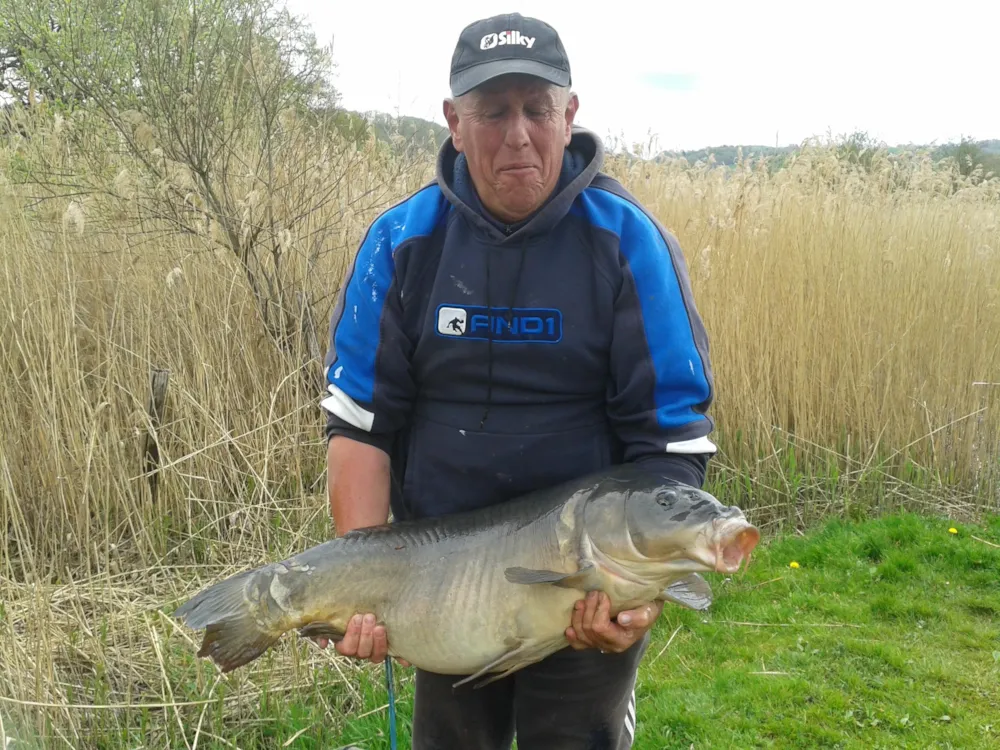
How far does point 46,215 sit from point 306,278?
4.78ft

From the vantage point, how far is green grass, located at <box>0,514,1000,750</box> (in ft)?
9.33

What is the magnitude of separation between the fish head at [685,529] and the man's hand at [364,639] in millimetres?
614

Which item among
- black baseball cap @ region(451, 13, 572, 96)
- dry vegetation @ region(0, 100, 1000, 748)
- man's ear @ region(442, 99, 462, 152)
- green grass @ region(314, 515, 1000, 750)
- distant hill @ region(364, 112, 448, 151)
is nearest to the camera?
black baseball cap @ region(451, 13, 572, 96)

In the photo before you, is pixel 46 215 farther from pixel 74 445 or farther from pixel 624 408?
pixel 624 408

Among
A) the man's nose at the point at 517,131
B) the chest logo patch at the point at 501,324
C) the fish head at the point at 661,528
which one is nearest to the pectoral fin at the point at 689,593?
the fish head at the point at 661,528

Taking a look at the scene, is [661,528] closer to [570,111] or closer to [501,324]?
[501,324]

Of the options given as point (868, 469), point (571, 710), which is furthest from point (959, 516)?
point (571, 710)

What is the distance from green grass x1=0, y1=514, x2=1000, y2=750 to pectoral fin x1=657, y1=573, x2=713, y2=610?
4.86 ft

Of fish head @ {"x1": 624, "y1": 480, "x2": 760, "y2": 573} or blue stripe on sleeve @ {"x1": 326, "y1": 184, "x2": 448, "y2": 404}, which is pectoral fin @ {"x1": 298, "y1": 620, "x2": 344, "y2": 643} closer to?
blue stripe on sleeve @ {"x1": 326, "y1": 184, "x2": 448, "y2": 404}

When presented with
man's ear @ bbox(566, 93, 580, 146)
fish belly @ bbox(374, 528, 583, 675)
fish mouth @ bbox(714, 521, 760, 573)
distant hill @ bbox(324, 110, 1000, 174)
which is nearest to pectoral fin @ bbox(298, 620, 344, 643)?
fish belly @ bbox(374, 528, 583, 675)

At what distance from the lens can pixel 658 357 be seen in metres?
1.85

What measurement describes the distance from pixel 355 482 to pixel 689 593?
83 cm

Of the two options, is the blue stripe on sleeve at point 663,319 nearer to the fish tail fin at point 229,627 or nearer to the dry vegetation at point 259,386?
the fish tail fin at point 229,627

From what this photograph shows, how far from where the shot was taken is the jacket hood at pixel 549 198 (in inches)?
74.4
